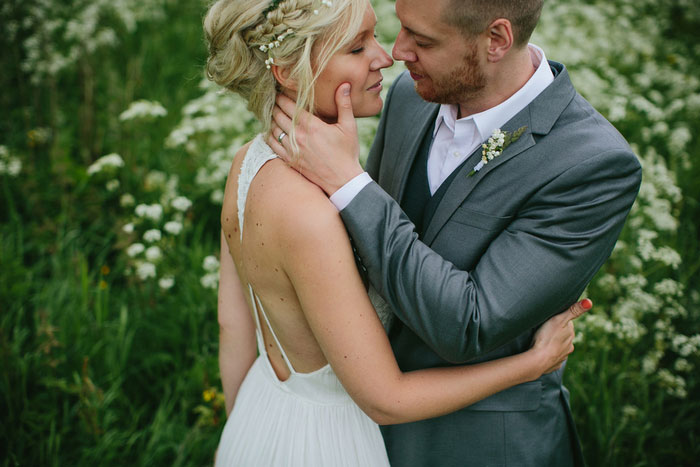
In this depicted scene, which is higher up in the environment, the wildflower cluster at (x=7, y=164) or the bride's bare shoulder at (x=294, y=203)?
the bride's bare shoulder at (x=294, y=203)

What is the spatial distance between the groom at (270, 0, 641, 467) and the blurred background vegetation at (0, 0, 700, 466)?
2.73 feet

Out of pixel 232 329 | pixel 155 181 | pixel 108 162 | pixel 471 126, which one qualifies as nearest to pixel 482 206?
pixel 471 126

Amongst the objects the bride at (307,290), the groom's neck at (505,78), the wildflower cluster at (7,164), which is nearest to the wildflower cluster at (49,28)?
the wildflower cluster at (7,164)

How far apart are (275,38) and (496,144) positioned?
790mm

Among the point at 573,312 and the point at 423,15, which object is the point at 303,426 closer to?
the point at 573,312

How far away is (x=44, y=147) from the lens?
183 inches

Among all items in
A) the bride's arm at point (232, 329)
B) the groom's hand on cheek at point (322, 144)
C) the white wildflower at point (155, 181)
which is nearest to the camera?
the groom's hand on cheek at point (322, 144)

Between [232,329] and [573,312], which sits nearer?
[573,312]

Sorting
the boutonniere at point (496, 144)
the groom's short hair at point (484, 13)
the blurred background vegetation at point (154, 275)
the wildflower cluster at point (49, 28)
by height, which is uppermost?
the groom's short hair at point (484, 13)

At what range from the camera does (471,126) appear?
194 cm

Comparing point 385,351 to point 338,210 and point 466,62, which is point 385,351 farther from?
point 466,62

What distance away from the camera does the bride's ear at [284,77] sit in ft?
5.62

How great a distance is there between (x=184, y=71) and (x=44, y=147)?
1849 millimetres

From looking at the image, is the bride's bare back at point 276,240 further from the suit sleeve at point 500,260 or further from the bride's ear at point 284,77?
the bride's ear at point 284,77
